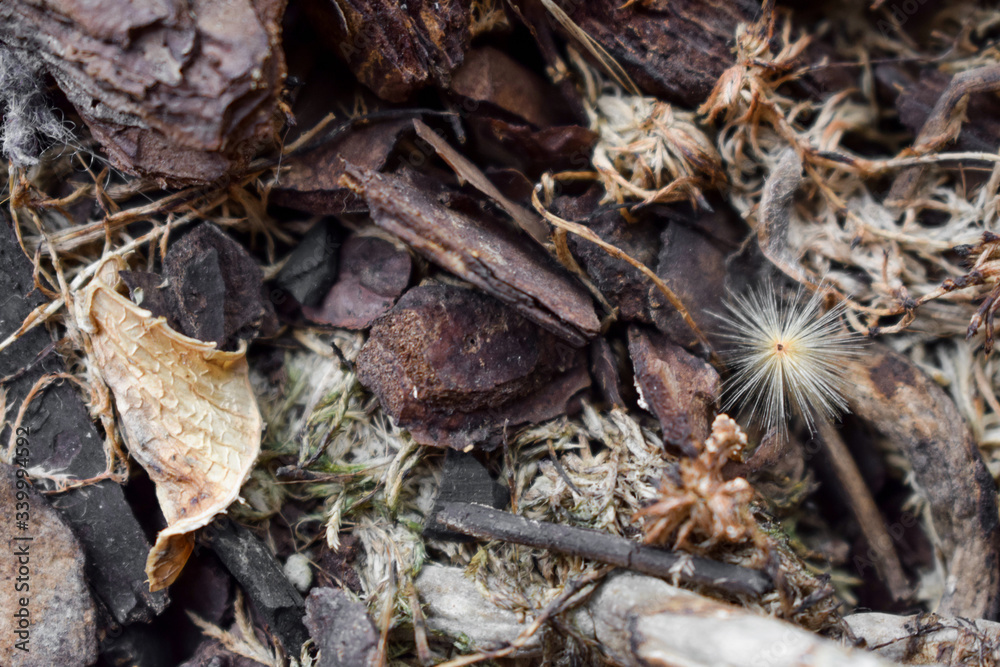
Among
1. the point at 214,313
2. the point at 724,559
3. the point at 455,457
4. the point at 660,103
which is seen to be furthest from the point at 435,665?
the point at 660,103

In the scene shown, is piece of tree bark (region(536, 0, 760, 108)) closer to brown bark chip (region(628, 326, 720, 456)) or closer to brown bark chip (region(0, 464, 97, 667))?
brown bark chip (region(628, 326, 720, 456))

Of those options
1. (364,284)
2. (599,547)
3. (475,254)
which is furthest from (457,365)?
(599,547)

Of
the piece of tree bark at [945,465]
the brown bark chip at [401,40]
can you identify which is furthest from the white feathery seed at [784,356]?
the brown bark chip at [401,40]

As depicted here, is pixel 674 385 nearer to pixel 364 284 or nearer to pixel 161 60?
pixel 364 284

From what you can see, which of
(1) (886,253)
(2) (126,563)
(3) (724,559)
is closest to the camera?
(3) (724,559)

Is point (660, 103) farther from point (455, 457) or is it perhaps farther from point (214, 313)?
point (214, 313)
